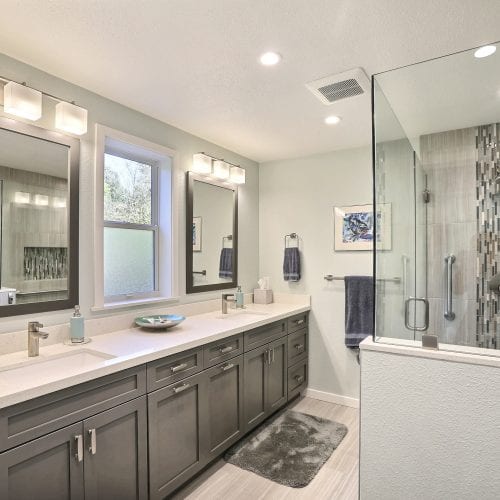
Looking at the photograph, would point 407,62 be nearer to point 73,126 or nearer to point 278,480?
point 73,126

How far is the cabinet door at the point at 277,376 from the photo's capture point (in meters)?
2.78

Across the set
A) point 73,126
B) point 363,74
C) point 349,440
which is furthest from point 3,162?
point 349,440

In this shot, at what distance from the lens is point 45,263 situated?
75.2 inches

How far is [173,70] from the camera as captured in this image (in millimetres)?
1879

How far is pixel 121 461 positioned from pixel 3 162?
1591mm

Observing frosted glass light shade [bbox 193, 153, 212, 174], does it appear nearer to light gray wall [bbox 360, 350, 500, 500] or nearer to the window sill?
the window sill

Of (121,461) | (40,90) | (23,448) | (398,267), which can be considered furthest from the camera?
(398,267)

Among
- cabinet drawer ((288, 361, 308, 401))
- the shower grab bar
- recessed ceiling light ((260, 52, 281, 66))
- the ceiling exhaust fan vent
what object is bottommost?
cabinet drawer ((288, 361, 308, 401))

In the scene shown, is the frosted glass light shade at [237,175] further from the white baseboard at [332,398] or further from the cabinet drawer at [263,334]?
the white baseboard at [332,398]

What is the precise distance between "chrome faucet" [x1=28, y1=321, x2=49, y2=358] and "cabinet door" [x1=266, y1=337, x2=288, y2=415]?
5.39 ft

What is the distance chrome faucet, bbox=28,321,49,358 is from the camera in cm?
168

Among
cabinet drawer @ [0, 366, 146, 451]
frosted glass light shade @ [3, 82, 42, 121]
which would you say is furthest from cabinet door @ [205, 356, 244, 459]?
frosted glass light shade @ [3, 82, 42, 121]

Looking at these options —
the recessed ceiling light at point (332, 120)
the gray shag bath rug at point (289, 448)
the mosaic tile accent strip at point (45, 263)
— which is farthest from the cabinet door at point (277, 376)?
the recessed ceiling light at point (332, 120)

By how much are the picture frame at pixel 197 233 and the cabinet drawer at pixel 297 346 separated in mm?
1152
